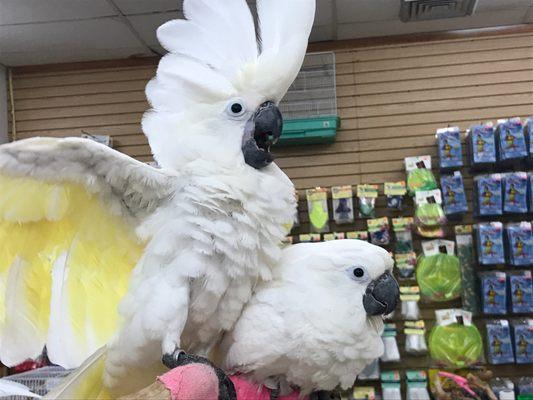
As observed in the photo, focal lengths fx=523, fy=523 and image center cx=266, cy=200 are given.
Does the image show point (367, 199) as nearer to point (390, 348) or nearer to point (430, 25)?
point (390, 348)

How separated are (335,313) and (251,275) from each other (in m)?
0.17

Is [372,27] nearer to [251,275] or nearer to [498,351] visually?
[498,351]

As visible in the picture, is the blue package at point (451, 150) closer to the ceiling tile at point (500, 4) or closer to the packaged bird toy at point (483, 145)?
the packaged bird toy at point (483, 145)

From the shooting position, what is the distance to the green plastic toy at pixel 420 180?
2625 millimetres

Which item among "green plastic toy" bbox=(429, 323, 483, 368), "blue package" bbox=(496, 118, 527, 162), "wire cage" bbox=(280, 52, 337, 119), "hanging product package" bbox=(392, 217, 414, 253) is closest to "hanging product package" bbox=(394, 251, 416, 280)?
"hanging product package" bbox=(392, 217, 414, 253)

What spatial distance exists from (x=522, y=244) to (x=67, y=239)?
7.18ft

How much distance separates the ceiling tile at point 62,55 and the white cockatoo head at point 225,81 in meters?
1.92

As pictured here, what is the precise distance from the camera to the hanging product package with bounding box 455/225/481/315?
8.56 feet

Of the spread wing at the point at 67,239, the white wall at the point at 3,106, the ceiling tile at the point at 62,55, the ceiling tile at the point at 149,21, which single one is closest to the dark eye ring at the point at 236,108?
the spread wing at the point at 67,239

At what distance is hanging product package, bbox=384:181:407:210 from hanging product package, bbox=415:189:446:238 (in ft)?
0.31

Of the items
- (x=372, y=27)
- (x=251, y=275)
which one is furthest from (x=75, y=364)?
(x=372, y=27)

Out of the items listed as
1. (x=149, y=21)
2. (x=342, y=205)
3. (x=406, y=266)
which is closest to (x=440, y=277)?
(x=406, y=266)

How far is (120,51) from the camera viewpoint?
9.39 feet

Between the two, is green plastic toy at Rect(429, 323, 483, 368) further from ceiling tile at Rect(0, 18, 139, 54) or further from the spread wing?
ceiling tile at Rect(0, 18, 139, 54)
